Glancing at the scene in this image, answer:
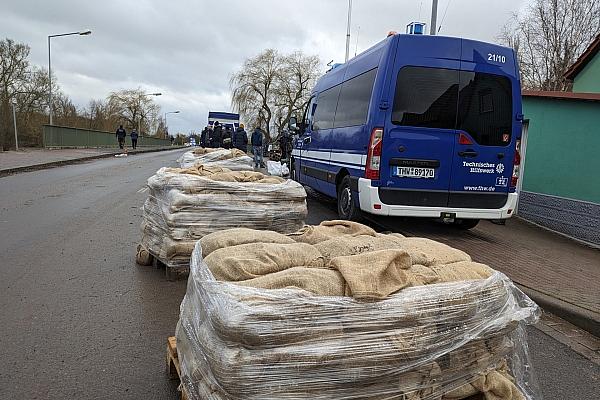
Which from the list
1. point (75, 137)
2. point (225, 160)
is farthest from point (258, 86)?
point (225, 160)

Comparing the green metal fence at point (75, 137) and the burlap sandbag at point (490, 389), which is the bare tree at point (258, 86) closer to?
the green metal fence at point (75, 137)

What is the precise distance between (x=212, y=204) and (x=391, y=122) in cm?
284

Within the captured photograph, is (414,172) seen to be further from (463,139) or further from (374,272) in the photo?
(374,272)

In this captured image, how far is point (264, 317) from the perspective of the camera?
6.04ft

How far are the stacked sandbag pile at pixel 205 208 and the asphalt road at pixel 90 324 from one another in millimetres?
364

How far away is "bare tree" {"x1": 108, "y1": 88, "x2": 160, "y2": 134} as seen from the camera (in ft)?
258

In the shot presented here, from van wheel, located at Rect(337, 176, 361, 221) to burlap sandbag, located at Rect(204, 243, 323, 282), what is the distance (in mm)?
4797

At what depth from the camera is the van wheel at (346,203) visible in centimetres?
716

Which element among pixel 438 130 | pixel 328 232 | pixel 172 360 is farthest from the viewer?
pixel 438 130

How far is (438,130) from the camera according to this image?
6492 millimetres

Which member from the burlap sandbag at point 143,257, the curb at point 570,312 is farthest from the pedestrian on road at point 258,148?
the curb at point 570,312

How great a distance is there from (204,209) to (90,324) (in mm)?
1552

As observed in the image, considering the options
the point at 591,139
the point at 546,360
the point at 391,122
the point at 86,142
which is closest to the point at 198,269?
the point at 546,360

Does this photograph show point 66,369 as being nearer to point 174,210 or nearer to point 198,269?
point 198,269
